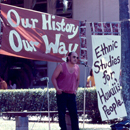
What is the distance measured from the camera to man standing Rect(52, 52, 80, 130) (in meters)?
7.75

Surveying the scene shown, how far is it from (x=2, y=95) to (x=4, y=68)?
194 inches

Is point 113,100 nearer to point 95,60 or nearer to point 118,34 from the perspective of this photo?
point 95,60

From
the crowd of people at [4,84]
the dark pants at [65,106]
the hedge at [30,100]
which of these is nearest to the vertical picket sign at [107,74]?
the dark pants at [65,106]

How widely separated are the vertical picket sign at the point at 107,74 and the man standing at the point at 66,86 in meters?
1.36

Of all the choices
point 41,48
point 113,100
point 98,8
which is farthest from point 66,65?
point 98,8

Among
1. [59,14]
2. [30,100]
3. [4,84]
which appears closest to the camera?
[30,100]

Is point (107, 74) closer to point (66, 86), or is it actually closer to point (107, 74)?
point (107, 74)

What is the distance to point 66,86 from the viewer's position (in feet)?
25.5

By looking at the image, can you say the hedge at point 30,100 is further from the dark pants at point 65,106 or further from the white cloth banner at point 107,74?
the dark pants at point 65,106

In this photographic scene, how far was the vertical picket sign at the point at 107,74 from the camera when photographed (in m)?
9.15

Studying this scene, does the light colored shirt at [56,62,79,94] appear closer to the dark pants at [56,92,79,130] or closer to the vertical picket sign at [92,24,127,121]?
the dark pants at [56,92,79,130]

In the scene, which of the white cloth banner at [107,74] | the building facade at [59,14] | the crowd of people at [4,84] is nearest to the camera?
the white cloth banner at [107,74]

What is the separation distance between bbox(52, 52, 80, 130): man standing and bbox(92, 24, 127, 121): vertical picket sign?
4.47 ft

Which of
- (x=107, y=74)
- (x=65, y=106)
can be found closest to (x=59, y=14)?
(x=107, y=74)
